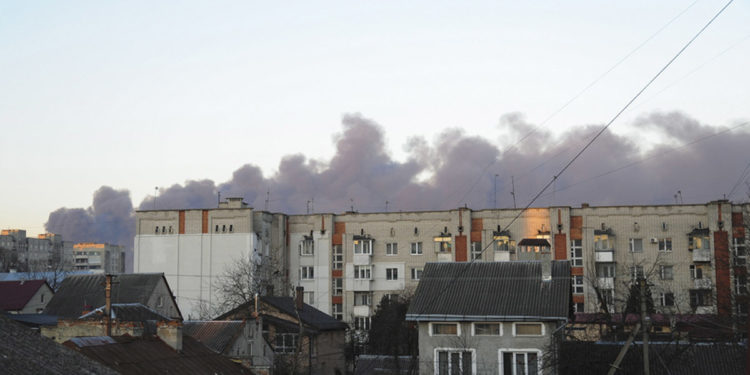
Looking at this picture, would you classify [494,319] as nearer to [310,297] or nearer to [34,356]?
[34,356]

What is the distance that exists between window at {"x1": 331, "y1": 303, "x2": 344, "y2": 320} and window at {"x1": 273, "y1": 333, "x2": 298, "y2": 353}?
31213 mm

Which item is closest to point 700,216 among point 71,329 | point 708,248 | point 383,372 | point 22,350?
point 708,248

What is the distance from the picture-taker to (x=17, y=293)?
81188 millimetres

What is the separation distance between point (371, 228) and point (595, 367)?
47770 mm

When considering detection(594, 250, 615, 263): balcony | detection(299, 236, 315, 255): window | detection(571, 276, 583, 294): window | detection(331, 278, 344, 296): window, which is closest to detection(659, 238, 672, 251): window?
detection(594, 250, 615, 263): balcony

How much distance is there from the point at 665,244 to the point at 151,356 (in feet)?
199

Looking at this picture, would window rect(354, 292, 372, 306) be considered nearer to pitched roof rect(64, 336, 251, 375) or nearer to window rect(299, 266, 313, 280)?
window rect(299, 266, 313, 280)

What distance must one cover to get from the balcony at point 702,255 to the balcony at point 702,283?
6.75 feet

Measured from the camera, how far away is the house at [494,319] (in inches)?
1652

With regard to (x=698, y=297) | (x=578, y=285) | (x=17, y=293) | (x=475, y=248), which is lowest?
(x=698, y=297)

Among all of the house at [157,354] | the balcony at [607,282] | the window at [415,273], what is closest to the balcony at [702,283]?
the balcony at [607,282]

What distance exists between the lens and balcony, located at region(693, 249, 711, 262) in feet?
257

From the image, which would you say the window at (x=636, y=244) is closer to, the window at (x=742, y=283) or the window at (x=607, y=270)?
the window at (x=607, y=270)

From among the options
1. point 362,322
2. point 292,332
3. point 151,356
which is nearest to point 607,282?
point 362,322
